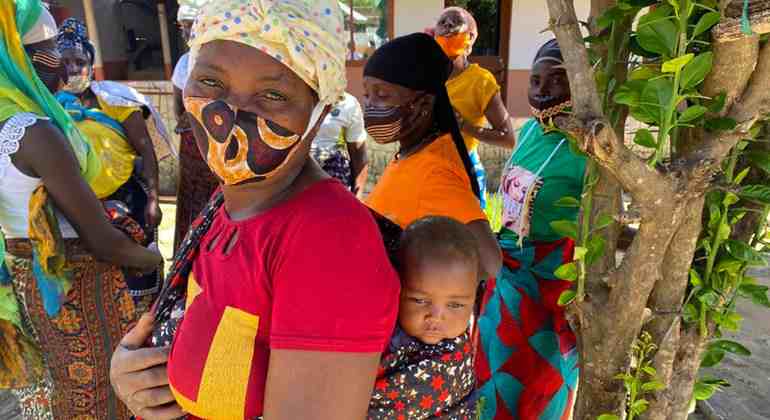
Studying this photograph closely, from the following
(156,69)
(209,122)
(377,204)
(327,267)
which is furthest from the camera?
(156,69)

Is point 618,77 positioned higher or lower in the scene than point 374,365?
higher

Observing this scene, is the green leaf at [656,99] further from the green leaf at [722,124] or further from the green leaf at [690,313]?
the green leaf at [690,313]

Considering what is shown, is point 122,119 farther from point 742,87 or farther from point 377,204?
point 742,87

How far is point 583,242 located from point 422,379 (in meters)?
0.45

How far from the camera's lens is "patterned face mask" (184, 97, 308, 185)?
3.67ft

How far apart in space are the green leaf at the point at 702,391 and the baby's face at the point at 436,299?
58 cm

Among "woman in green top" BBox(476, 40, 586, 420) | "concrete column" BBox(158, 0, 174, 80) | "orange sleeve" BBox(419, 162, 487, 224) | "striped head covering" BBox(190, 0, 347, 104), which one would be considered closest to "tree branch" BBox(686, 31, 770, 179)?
"striped head covering" BBox(190, 0, 347, 104)

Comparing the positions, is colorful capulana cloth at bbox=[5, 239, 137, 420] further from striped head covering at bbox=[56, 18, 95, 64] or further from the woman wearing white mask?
striped head covering at bbox=[56, 18, 95, 64]

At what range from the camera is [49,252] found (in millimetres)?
2137

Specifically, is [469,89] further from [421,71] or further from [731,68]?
[731,68]

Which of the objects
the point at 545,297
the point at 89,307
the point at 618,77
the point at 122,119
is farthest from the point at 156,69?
the point at 618,77

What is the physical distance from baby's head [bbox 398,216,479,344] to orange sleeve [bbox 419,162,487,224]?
60 centimetres

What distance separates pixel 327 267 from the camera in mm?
946

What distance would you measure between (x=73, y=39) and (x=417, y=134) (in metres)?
2.31
